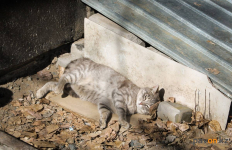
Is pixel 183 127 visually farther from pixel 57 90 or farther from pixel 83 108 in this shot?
pixel 57 90

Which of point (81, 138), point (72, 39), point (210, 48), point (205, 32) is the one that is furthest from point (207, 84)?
point (72, 39)

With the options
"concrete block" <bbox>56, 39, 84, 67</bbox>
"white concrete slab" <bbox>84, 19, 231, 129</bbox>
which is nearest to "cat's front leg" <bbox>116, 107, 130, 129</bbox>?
"white concrete slab" <bbox>84, 19, 231, 129</bbox>

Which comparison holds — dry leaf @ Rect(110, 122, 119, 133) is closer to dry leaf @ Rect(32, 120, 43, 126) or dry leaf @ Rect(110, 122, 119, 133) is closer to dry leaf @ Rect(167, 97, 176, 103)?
dry leaf @ Rect(167, 97, 176, 103)

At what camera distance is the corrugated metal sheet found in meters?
4.39

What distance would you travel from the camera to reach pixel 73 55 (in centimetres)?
583

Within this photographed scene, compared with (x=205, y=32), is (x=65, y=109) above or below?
below

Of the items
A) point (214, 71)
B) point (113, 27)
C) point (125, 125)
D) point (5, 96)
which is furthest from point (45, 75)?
point (214, 71)

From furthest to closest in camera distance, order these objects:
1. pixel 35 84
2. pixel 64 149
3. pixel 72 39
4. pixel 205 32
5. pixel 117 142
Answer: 1. pixel 72 39
2. pixel 35 84
3. pixel 205 32
4. pixel 117 142
5. pixel 64 149

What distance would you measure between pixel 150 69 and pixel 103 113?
105cm

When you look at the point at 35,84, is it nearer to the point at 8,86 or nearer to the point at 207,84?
the point at 8,86

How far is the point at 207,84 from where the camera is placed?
432 cm

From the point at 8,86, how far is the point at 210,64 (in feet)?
10.7

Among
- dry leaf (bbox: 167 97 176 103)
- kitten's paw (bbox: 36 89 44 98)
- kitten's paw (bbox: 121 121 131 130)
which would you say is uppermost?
kitten's paw (bbox: 36 89 44 98)

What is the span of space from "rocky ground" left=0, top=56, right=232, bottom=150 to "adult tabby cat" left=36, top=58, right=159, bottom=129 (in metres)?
0.22
